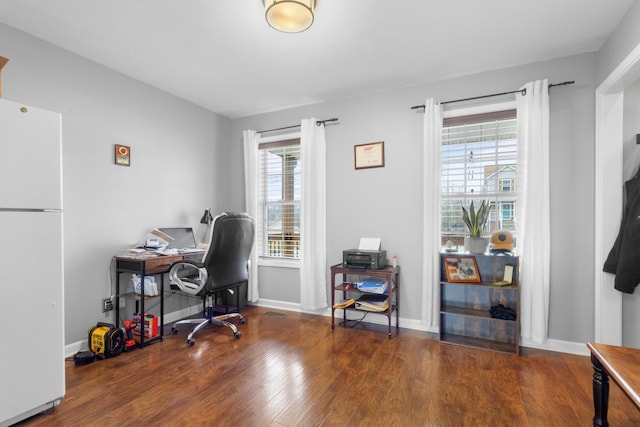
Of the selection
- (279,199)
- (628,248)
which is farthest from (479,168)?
(279,199)

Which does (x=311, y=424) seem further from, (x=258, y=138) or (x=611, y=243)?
(x=258, y=138)

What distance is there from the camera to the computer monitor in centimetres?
354

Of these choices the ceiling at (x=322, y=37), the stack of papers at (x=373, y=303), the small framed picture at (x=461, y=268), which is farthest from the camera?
the stack of papers at (x=373, y=303)

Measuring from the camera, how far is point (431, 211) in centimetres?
313

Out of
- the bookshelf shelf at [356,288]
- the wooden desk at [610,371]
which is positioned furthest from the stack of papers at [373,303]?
the wooden desk at [610,371]

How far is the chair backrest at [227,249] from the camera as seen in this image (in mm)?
2871

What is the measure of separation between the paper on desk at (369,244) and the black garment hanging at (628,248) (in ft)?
6.20

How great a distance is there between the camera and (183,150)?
3.79 m

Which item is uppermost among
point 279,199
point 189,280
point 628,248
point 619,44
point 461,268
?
point 619,44

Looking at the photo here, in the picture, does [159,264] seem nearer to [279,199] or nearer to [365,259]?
[279,199]

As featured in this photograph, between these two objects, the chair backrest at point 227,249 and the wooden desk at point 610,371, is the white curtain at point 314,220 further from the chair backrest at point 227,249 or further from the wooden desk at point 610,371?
the wooden desk at point 610,371

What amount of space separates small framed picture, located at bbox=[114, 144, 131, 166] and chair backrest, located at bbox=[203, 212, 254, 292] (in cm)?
117

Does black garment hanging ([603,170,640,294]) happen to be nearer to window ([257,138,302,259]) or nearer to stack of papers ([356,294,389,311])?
stack of papers ([356,294,389,311])

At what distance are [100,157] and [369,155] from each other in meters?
2.68
